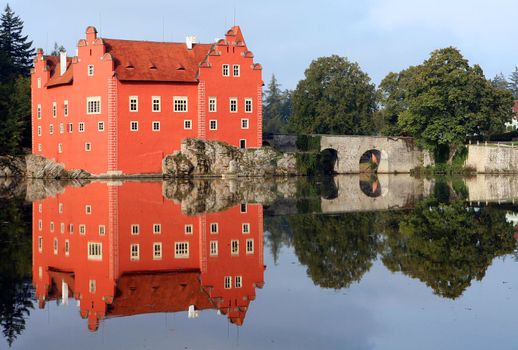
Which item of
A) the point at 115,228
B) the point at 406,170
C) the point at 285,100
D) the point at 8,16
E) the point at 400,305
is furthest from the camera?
the point at 285,100

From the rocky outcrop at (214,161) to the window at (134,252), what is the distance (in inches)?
1280

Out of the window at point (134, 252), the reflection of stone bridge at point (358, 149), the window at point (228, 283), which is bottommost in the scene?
the window at point (228, 283)

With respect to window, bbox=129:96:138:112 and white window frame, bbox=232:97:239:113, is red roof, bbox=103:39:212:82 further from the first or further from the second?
white window frame, bbox=232:97:239:113

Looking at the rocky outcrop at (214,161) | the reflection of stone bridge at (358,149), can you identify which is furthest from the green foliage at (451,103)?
the rocky outcrop at (214,161)

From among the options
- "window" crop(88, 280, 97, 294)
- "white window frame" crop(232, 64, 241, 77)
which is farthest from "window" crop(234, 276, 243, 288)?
"white window frame" crop(232, 64, 241, 77)

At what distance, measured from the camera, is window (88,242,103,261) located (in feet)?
48.2

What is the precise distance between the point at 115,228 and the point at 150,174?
30.6m

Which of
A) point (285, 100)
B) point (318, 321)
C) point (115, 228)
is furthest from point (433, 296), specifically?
point (285, 100)

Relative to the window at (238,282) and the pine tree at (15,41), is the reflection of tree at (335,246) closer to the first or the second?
the window at (238,282)

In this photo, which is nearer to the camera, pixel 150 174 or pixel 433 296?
pixel 433 296

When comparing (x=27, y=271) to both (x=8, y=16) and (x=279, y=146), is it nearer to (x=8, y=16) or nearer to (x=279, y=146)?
(x=279, y=146)

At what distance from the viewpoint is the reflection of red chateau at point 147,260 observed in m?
10.8

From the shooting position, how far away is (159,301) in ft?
35.4

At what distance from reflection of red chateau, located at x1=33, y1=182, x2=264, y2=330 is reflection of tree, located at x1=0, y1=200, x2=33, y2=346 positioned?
0.81ft
